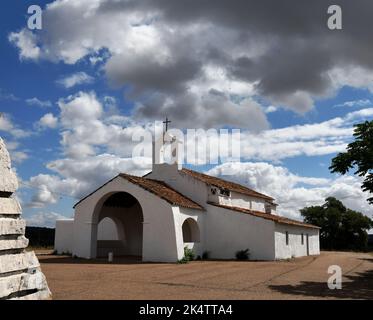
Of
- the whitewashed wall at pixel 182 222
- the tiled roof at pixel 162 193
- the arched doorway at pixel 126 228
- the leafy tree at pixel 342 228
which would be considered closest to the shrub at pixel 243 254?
the whitewashed wall at pixel 182 222

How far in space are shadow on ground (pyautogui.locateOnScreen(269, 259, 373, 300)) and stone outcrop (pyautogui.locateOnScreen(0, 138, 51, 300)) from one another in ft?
22.9

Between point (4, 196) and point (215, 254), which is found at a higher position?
point (4, 196)

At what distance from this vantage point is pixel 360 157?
1405 centimetres

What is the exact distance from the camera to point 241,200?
102 ft

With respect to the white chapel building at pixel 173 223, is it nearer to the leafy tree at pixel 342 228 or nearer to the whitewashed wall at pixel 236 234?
the whitewashed wall at pixel 236 234

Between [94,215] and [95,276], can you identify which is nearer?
[95,276]

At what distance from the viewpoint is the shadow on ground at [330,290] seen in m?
11.5

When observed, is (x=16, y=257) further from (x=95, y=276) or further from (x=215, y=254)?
(x=215, y=254)

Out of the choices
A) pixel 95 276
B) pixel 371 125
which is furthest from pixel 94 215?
pixel 371 125

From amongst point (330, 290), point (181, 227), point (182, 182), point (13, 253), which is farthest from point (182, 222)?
point (13, 253)

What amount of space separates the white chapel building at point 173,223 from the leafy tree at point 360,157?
33.4ft

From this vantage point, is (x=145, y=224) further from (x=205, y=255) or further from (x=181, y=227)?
(x=205, y=255)

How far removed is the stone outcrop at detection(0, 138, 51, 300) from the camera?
727 centimetres
